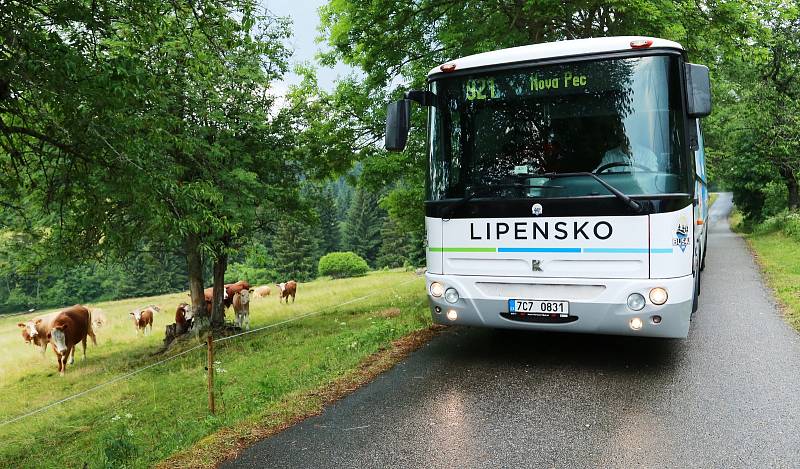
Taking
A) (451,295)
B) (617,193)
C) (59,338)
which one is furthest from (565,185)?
(59,338)

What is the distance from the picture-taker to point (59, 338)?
15.1 metres

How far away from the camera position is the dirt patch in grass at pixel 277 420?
410cm

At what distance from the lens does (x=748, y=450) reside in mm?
3898

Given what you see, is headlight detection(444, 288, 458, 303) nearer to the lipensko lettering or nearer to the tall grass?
the lipensko lettering

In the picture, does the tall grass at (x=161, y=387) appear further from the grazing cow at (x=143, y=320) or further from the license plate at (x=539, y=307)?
the license plate at (x=539, y=307)

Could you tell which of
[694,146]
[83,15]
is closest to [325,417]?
[694,146]

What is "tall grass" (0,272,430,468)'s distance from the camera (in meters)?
5.29

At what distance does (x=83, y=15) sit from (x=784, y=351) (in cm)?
888

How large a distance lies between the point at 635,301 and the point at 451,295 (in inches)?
73.7

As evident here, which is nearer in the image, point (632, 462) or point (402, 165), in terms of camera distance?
point (632, 462)

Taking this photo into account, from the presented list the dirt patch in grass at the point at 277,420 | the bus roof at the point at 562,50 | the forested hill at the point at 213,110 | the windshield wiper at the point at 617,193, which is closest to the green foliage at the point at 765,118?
the forested hill at the point at 213,110

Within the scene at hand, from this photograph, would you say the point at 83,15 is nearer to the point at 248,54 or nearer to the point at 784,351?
the point at 248,54

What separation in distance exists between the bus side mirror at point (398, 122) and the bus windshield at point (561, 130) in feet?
1.03

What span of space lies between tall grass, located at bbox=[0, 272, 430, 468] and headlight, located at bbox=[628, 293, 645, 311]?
→ 312 cm
